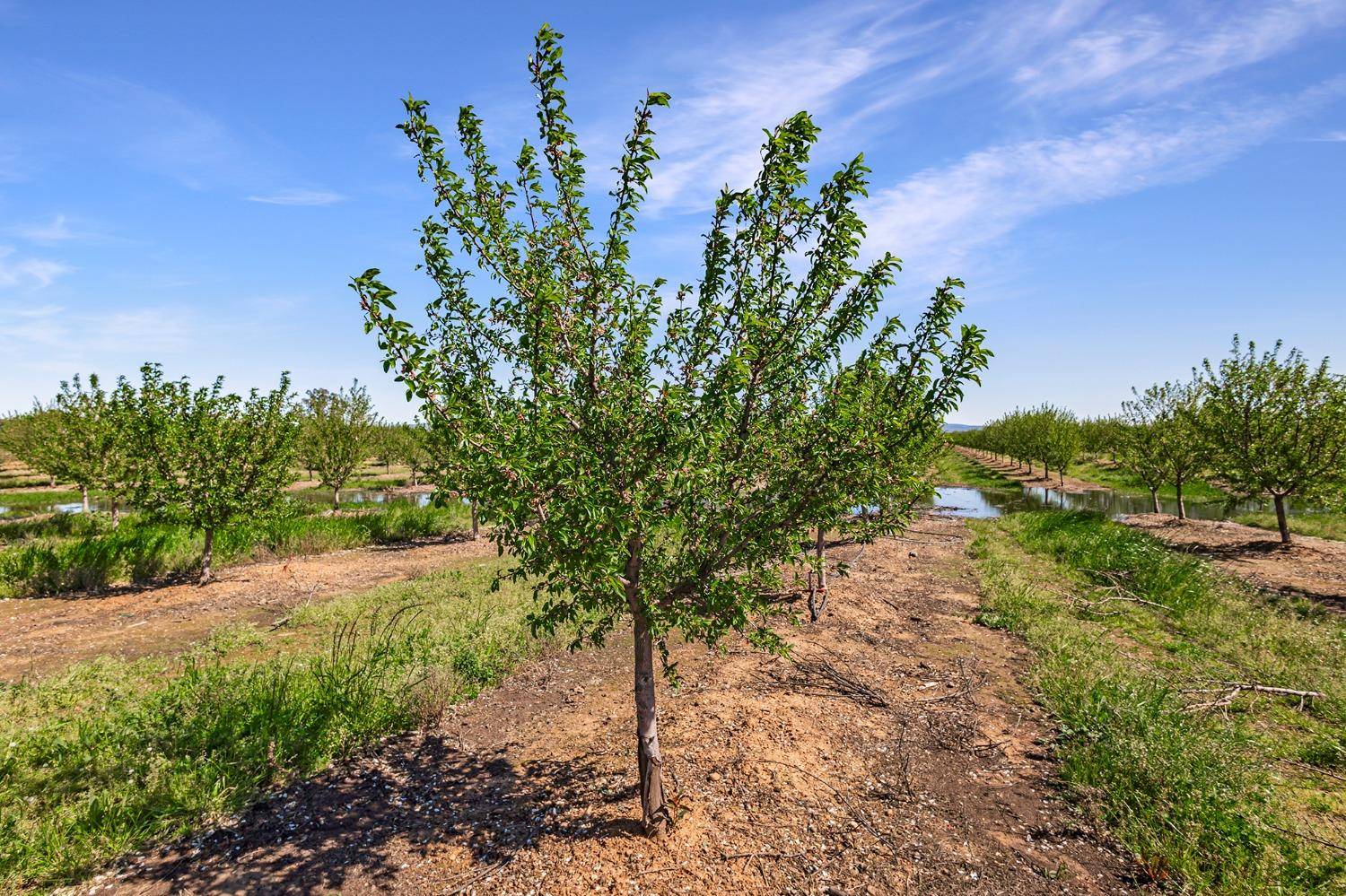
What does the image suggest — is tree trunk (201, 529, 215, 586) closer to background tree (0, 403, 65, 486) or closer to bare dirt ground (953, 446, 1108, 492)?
background tree (0, 403, 65, 486)

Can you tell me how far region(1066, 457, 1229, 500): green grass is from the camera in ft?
137

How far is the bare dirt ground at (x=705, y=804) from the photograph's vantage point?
206 inches

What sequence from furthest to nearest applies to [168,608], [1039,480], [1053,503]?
[1039,480] → [1053,503] → [168,608]

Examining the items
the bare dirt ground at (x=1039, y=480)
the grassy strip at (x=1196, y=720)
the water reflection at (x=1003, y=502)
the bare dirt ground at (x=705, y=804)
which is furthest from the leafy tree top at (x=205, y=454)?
the bare dirt ground at (x=1039, y=480)

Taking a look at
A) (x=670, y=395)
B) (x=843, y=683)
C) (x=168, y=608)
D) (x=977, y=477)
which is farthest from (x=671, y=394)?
(x=977, y=477)

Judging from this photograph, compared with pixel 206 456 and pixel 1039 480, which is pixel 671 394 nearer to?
pixel 206 456

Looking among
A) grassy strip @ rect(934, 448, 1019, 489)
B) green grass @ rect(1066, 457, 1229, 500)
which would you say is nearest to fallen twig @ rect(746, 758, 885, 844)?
green grass @ rect(1066, 457, 1229, 500)

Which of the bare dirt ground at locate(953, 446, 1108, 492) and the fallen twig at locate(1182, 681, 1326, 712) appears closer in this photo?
the fallen twig at locate(1182, 681, 1326, 712)

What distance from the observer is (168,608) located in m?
15.2

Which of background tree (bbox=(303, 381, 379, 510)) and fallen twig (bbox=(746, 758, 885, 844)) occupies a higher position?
background tree (bbox=(303, 381, 379, 510))

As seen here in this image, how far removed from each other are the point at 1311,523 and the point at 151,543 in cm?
4498

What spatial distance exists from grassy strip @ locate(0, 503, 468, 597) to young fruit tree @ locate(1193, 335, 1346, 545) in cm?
2619

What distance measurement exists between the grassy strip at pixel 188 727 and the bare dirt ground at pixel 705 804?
335 mm

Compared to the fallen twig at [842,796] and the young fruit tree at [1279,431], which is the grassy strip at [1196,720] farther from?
the young fruit tree at [1279,431]
